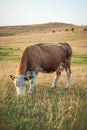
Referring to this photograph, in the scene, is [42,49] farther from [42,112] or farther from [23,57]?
[42,112]

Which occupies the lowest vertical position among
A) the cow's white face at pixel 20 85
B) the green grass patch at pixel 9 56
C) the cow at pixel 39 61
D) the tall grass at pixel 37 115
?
the green grass patch at pixel 9 56

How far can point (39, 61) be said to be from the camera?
438 inches

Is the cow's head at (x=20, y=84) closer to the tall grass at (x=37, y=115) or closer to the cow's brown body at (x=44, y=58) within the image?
the tall grass at (x=37, y=115)

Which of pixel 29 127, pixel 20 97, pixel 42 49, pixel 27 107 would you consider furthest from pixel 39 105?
pixel 42 49

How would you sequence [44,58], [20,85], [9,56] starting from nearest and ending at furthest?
[20,85], [44,58], [9,56]

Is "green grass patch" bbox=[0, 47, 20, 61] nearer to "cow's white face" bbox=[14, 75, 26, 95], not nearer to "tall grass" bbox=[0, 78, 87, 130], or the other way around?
"cow's white face" bbox=[14, 75, 26, 95]

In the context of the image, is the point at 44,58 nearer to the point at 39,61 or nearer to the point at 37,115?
the point at 39,61

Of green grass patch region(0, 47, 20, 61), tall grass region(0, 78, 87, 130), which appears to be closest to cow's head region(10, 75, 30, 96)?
tall grass region(0, 78, 87, 130)

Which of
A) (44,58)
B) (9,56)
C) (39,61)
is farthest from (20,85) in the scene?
(9,56)

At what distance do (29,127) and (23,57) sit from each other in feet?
15.3

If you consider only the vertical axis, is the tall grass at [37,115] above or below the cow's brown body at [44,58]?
below

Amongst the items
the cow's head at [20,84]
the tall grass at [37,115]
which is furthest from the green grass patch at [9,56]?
the tall grass at [37,115]

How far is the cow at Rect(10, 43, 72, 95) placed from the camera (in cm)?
974

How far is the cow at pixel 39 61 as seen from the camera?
9.74 metres
